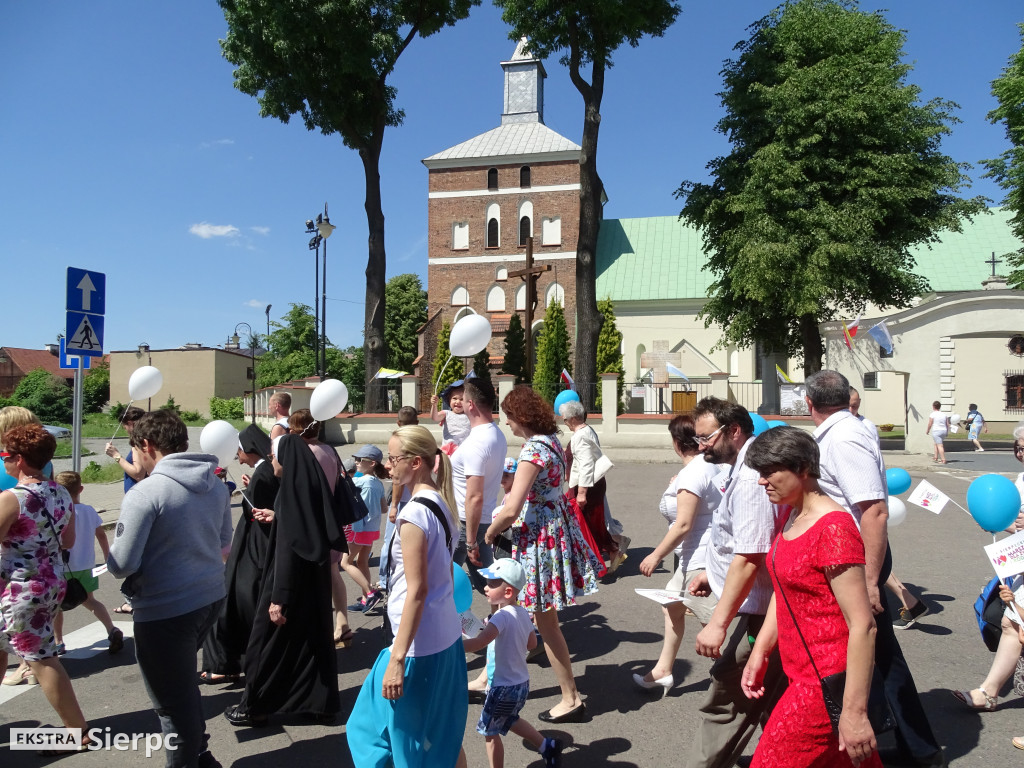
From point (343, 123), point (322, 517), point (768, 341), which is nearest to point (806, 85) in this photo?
point (768, 341)

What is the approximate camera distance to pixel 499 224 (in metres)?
37.4

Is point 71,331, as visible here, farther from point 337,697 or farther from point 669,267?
point 669,267

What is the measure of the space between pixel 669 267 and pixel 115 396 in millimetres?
46294

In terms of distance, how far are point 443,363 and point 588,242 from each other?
10836 millimetres

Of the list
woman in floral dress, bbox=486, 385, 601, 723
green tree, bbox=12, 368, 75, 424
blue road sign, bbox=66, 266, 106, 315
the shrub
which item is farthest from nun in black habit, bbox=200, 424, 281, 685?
green tree, bbox=12, 368, 75, 424

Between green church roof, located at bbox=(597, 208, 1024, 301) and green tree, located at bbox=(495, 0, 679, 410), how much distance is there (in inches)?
550

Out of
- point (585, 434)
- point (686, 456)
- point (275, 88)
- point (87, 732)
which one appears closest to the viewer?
point (87, 732)

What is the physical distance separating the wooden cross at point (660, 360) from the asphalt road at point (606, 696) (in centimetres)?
2258

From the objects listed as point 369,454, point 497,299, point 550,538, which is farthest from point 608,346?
point 550,538

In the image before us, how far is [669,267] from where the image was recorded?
3772 centimetres

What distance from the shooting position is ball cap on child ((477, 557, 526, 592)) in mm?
3482

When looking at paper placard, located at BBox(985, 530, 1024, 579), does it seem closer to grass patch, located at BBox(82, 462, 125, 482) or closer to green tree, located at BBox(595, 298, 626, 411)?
grass patch, located at BBox(82, 462, 125, 482)

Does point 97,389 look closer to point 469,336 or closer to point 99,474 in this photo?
point 99,474

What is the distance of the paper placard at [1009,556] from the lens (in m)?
3.86
